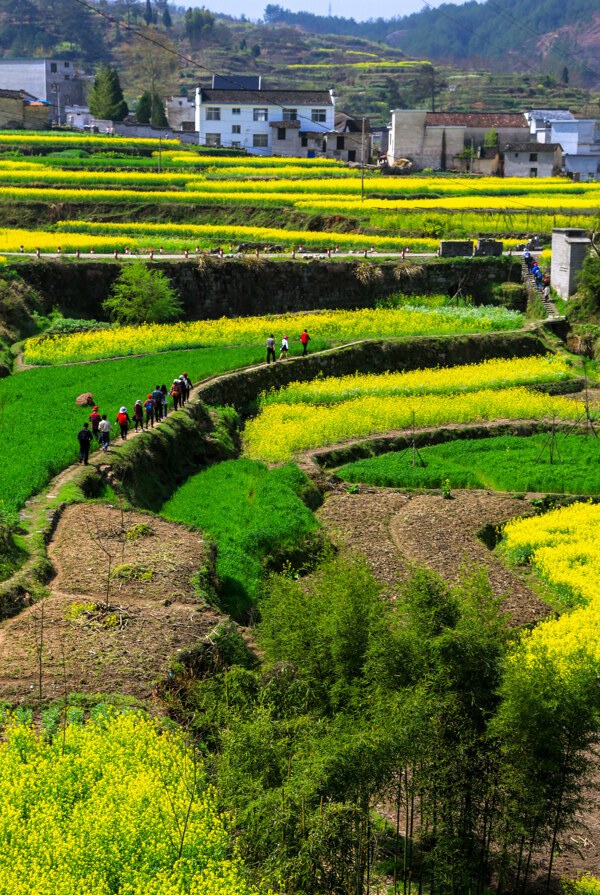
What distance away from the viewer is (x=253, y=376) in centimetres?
3594

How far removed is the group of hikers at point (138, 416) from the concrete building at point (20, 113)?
221ft

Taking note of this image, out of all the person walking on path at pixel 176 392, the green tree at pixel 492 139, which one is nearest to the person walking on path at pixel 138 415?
the person walking on path at pixel 176 392

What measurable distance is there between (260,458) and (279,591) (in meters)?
13.1

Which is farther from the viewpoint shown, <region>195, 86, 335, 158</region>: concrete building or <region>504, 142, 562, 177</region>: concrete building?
<region>195, 86, 335, 158</region>: concrete building

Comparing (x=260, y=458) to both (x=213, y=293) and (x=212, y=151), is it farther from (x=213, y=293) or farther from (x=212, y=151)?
(x=212, y=151)

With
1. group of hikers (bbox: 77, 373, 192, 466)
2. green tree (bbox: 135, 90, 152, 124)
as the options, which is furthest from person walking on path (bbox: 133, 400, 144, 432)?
green tree (bbox: 135, 90, 152, 124)

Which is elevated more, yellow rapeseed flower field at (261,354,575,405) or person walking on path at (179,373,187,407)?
person walking on path at (179,373,187,407)

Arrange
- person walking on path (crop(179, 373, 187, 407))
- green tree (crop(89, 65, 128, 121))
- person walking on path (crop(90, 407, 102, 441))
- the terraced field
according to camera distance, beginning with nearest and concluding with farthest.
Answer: the terraced field
person walking on path (crop(90, 407, 102, 441))
person walking on path (crop(179, 373, 187, 407))
green tree (crop(89, 65, 128, 121))

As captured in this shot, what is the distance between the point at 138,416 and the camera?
87.1 ft

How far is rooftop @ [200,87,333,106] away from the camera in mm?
92625

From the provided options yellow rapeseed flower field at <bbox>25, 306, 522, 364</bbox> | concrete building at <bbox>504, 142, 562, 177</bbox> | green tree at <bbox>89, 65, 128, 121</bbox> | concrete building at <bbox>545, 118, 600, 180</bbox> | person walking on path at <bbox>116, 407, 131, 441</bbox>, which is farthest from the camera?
green tree at <bbox>89, 65, 128, 121</bbox>

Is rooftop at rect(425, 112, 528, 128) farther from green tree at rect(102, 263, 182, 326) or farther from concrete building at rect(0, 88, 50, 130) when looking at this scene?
green tree at rect(102, 263, 182, 326)

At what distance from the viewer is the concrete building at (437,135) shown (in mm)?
90875

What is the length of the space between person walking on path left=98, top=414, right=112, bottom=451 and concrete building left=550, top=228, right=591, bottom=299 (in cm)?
2970
